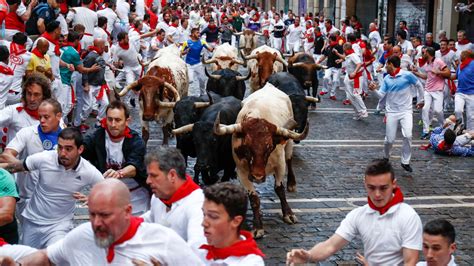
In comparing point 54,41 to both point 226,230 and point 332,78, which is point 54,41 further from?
point 332,78

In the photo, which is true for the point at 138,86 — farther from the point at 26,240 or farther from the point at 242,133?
the point at 26,240

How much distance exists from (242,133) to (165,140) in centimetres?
501

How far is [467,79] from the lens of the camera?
15906 millimetres

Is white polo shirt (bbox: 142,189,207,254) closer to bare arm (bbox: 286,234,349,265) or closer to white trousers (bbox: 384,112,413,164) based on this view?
bare arm (bbox: 286,234,349,265)

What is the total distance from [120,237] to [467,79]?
12864mm

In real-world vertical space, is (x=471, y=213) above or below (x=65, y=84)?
below

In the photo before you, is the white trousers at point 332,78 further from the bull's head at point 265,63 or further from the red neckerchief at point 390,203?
the red neckerchief at point 390,203

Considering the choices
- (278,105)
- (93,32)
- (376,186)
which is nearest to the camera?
(376,186)

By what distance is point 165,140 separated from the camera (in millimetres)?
14461

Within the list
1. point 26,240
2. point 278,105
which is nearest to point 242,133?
point 278,105

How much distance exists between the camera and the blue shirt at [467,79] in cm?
1587

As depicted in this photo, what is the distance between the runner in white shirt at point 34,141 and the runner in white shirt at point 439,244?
12.7 ft

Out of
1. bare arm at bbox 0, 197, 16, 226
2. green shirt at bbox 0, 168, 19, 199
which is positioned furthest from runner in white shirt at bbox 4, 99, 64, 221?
bare arm at bbox 0, 197, 16, 226

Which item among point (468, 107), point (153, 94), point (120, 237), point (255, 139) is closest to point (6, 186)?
point (120, 237)
